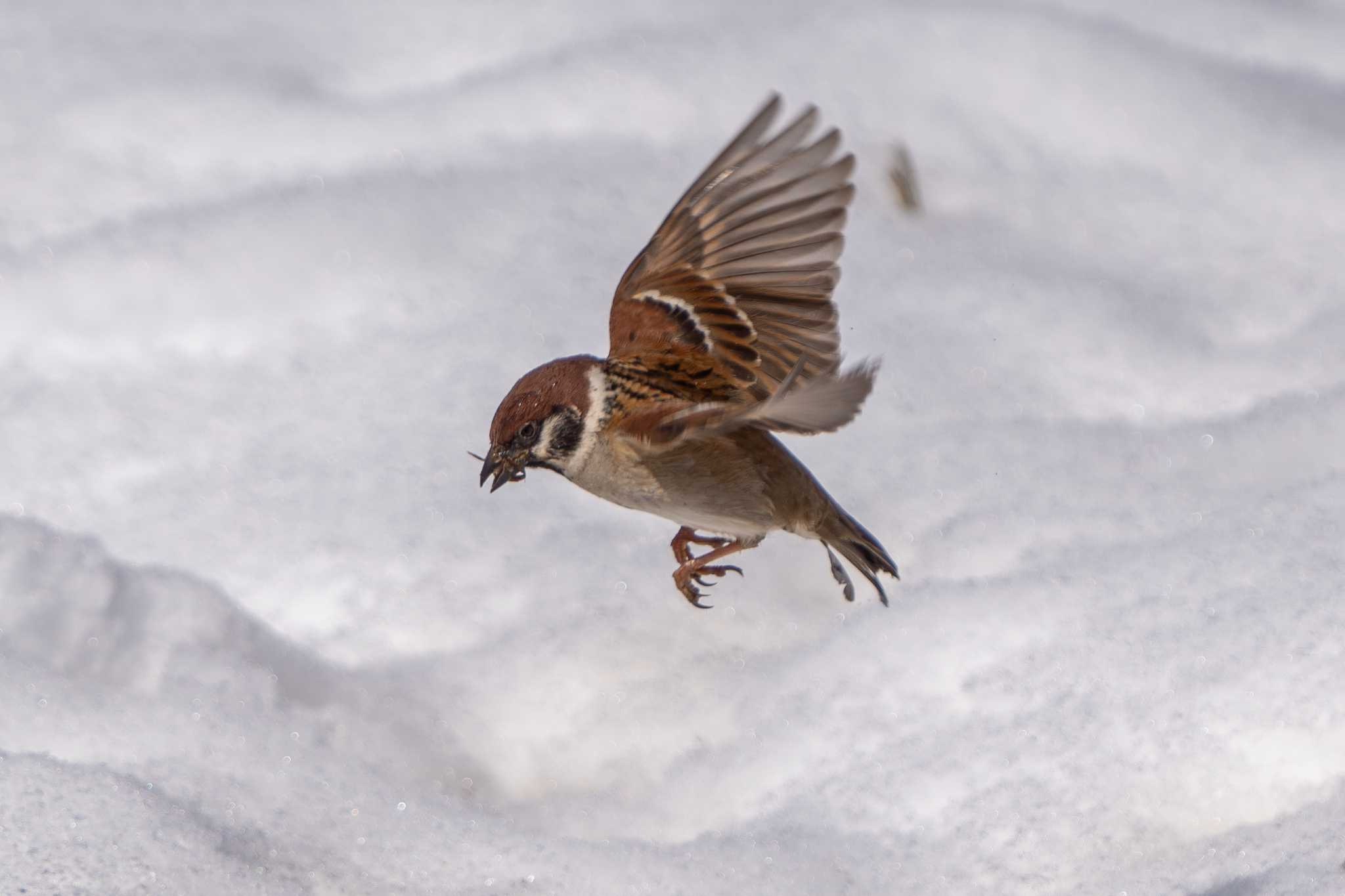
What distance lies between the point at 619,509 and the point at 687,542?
48cm

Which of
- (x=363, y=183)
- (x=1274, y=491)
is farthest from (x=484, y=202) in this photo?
(x=1274, y=491)

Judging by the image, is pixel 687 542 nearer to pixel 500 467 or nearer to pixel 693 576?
pixel 693 576

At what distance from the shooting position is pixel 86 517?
132 inches

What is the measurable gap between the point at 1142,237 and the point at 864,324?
97 centimetres

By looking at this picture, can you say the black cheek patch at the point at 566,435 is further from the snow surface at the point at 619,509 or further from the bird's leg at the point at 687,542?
the snow surface at the point at 619,509

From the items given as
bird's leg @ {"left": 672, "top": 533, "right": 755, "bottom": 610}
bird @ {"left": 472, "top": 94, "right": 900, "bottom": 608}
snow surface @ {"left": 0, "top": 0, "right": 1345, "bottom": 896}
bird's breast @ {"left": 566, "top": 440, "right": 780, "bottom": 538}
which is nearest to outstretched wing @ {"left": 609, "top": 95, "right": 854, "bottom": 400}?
bird @ {"left": 472, "top": 94, "right": 900, "bottom": 608}

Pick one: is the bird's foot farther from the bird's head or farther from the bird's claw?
the bird's head

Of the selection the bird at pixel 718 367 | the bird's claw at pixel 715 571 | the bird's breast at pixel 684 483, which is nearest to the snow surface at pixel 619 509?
the bird's claw at pixel 715 571

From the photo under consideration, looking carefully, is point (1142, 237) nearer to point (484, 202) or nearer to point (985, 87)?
point (985, 87)

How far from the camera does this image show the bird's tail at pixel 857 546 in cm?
283

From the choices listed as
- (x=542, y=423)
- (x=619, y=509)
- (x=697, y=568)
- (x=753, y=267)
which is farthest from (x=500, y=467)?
(x=619, y=509)

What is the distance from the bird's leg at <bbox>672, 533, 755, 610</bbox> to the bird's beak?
517 mm

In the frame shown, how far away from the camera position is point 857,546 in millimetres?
2859

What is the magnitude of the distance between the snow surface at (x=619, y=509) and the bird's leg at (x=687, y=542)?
232 millimetres
